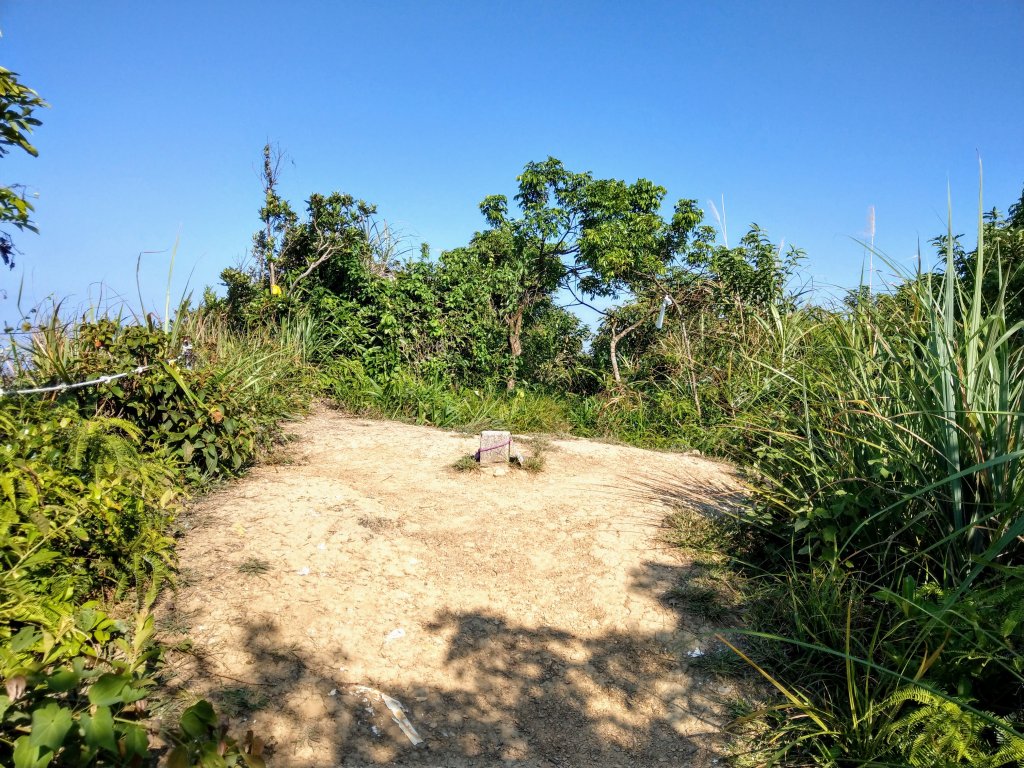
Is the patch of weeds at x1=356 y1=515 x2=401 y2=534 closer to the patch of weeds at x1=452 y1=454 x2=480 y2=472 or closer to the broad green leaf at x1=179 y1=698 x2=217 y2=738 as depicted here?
the patch of weeds at x1=452 y1=454 x2=480 y2=472

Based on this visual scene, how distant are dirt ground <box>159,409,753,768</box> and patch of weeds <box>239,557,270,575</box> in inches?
0.6

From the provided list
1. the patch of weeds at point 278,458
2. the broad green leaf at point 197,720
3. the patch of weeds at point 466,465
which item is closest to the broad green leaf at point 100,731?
the broad green leaf at point 197,720

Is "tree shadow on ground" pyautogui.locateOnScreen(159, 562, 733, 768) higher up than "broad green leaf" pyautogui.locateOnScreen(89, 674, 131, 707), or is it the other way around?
"broad green leaf" pyautogui.locateOnScreen(89, 674, 131, 707)

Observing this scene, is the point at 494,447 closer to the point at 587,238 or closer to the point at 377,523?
the point at 377,523

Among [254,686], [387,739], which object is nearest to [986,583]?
[387,739]

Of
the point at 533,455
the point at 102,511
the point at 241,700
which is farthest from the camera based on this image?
the point at 533,455

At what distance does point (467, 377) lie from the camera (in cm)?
914

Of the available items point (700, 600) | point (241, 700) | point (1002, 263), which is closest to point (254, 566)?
point (241, 700)

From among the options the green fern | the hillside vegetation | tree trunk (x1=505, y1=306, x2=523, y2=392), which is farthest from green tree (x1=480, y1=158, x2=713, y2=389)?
the green fern

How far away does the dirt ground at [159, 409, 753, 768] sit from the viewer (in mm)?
2439

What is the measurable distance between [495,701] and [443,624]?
534 mm

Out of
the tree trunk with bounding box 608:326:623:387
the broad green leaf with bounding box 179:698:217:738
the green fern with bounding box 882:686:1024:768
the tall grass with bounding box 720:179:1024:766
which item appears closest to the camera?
the broad green leaf with bounding box 179:698:217:738

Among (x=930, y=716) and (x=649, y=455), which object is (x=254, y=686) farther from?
(x=649, y=455)

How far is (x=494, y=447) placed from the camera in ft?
17.2
